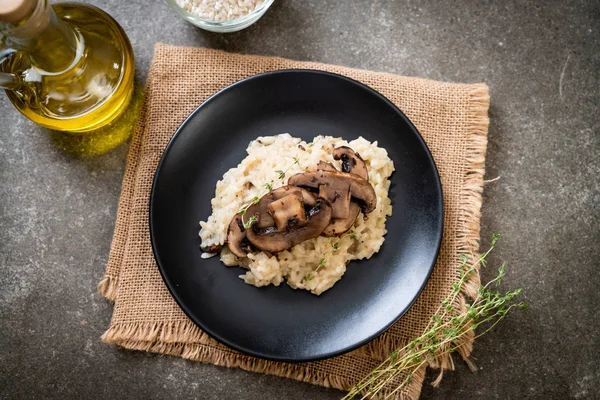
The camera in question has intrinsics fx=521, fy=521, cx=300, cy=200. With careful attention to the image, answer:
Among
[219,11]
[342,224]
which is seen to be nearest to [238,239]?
[342,224]

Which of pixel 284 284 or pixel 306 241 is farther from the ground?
pixel 306 241

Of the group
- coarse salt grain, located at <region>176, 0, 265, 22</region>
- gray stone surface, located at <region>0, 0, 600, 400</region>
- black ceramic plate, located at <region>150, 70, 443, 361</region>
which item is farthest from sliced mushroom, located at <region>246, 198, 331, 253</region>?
coarse salt grain, located at <region>176, 0, 265, 22</region>

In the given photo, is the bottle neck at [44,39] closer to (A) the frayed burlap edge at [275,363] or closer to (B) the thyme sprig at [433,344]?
(A) the frayed burlap edge at [275,363]

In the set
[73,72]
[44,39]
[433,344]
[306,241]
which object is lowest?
[433,344]

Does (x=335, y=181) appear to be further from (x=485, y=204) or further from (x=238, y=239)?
(x=485, y=204)

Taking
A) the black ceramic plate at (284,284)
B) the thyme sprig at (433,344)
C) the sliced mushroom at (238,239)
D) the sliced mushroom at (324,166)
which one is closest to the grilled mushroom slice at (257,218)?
the sliced mushroom at (238,239)

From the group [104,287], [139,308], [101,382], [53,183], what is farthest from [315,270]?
[53,183]
